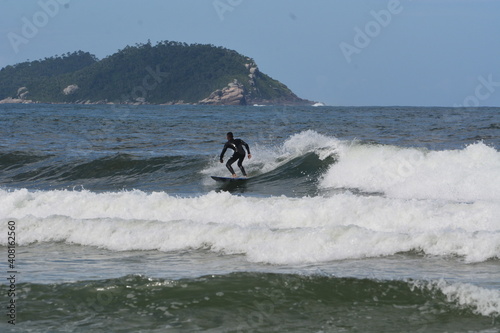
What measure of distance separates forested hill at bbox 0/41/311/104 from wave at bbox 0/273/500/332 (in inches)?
5844

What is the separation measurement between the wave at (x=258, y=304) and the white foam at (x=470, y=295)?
10 mm

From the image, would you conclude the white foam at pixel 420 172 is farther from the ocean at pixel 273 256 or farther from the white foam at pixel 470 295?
the white foam at pixel 470 295

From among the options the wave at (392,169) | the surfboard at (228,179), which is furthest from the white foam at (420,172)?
the surfboard at (228,179)

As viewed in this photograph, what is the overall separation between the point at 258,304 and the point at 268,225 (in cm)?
500

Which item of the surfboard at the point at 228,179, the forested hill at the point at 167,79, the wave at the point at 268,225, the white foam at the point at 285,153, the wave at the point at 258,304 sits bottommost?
the wave at the point at 258,304

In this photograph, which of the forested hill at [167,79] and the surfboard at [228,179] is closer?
the surfboard at [228,179]

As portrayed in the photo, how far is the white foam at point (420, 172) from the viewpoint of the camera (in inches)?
672

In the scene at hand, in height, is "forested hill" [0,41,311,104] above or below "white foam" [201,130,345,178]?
above

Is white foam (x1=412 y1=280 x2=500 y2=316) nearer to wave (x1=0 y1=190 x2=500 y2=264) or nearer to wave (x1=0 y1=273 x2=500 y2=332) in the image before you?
wave (x1=0 y1=273 x2=500 y2=332)

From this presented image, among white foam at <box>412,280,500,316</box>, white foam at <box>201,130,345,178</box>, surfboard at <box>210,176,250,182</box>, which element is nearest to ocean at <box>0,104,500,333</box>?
white foam at <box>412,280,500,316</box>

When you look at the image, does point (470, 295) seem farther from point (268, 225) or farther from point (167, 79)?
point (167, 79)

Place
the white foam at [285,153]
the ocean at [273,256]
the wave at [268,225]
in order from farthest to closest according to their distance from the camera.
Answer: the white foam at [285,153] → the wave at [268,225] → the ocean at [273,256]

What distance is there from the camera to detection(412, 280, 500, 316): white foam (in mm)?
7039

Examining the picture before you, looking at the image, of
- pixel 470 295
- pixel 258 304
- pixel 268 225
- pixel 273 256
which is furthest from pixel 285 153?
pixel 470 295
